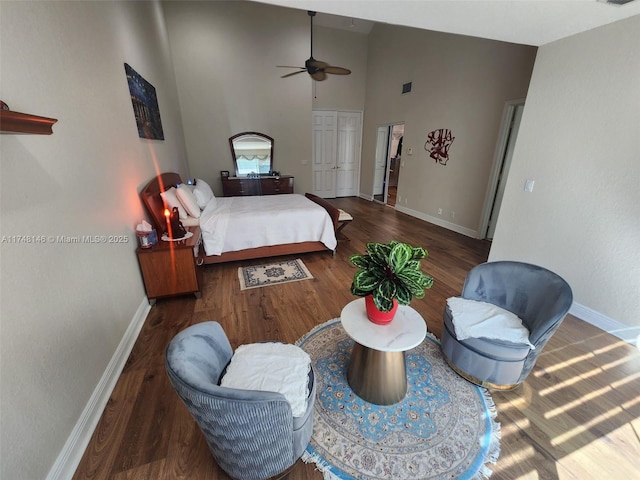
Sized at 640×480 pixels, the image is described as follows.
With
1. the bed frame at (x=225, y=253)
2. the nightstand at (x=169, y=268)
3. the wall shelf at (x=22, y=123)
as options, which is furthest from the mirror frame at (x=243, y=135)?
the wall shelf at (x=22, y=123)

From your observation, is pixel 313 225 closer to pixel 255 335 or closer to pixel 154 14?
pixel 255 335

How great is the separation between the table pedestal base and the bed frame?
2.03 metres

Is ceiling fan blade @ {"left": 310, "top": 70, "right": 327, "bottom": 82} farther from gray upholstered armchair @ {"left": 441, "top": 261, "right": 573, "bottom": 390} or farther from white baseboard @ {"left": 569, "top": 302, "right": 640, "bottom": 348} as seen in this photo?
white baseboard @ {"left": 569, "top": 302, "right": 640, "bottom": 348}

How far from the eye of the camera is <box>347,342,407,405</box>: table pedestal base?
154cm

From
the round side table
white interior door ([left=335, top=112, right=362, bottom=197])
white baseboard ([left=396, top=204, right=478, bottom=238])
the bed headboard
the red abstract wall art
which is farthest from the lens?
white interior door ([left=335, top=112, right=362, bottom=197])

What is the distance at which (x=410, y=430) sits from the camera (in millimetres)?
1475

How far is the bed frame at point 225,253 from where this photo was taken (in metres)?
2.65

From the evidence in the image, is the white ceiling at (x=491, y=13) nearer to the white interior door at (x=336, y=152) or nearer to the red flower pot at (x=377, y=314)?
the red flower pot at (x=377, y=314)

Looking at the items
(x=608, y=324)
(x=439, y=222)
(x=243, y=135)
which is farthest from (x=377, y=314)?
(x=243, y=135)

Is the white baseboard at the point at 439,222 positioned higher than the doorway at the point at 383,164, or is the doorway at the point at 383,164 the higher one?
the doorway at the point at 383,164

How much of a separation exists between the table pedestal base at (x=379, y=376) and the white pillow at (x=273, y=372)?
41 centimetres

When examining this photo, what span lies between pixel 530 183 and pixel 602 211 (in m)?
0.62

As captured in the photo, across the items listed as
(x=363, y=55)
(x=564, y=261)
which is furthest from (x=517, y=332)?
(x=363, y=55)

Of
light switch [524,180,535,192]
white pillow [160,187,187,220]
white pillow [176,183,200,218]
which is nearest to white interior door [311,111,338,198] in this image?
white pillow [176,183,200,218]
